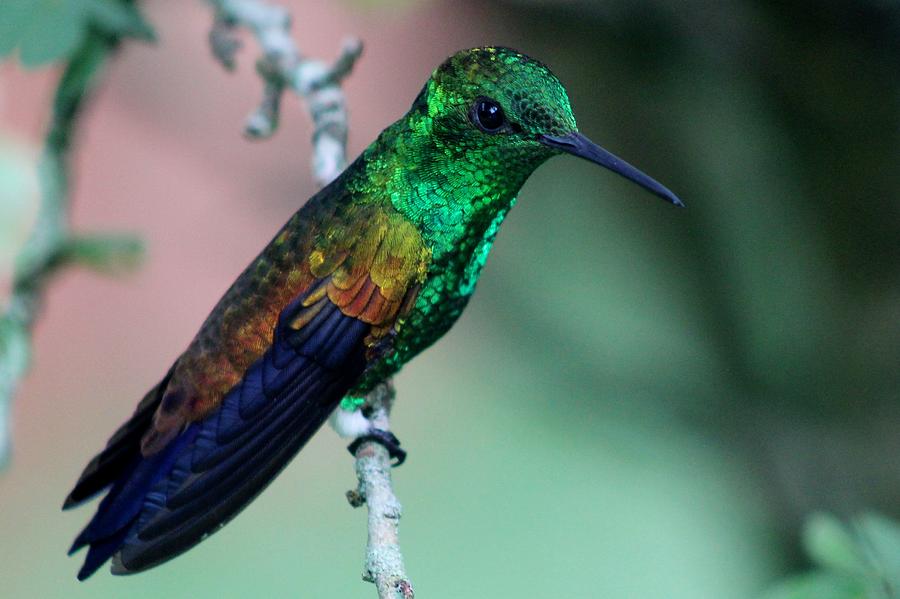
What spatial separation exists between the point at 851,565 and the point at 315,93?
162 centimetres

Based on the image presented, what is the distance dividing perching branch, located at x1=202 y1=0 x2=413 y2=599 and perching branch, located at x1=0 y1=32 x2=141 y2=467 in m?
0.34

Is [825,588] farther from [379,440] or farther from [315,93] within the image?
[315,93]

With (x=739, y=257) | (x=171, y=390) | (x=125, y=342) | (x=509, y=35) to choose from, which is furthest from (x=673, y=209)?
(x=125, y=342)

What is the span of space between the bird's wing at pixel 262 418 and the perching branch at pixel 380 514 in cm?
15

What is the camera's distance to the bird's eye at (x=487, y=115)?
6.93ft

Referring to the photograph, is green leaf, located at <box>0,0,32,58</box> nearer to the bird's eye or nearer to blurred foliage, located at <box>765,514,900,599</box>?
the bird's eye

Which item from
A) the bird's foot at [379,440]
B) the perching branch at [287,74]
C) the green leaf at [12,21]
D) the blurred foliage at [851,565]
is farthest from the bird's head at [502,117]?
the green leaf at [12,21]

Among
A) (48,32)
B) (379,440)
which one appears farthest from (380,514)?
(48,32)

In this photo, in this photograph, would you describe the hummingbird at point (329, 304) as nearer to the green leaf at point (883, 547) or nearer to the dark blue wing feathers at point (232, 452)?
the dark blue wing feathers at point (232, 452)

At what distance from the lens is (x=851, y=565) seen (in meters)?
1.88

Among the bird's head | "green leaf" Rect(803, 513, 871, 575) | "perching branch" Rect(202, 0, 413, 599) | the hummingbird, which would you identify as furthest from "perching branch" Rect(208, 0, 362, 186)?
"green leaf" Rect(803, 513, 871, 575)

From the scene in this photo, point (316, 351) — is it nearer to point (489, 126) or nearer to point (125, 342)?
point (489, 126)

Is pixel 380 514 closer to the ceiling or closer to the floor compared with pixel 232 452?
closer to the floor

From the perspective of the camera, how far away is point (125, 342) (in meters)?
5.75
